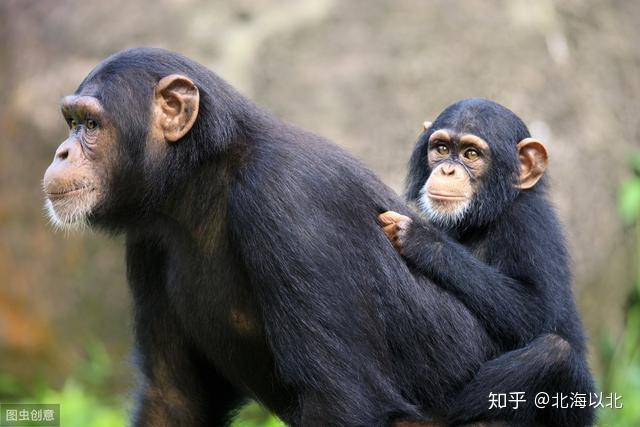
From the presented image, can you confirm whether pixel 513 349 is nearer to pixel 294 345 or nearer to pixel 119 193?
pixel 294 345

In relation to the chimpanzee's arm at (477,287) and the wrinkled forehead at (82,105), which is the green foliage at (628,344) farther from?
the wrinkled forehead at (82,105)

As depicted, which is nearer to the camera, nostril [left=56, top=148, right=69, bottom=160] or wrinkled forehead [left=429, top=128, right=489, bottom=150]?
nostril [left=56, top=148, right=69, bottom=160]

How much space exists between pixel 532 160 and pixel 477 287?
1.34 meters

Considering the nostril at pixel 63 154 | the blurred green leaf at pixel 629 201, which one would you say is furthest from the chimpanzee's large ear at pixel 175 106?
the blurred green leaf at pixel 629 201

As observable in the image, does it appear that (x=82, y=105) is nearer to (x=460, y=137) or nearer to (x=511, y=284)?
(x=460, y=137)

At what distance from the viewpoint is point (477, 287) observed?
253 inches

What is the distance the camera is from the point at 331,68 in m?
11.2

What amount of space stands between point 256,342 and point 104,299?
18.8ft

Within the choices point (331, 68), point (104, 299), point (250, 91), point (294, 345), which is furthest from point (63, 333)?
point (294, 345)

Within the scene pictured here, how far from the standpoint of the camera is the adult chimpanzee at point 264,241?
583cm

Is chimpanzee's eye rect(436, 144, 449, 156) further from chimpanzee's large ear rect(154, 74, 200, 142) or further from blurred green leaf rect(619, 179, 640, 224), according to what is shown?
blurred green leaf rect(619, 179, 640, 224)

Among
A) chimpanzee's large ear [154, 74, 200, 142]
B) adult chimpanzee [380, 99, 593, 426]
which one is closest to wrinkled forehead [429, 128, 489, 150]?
adult chimpanzee [380, 99, 593, 426]

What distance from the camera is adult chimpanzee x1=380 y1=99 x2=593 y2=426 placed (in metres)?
6.27

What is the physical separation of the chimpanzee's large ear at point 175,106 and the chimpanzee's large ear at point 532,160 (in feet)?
7.92
